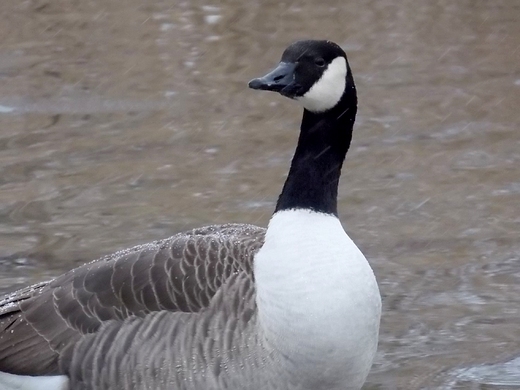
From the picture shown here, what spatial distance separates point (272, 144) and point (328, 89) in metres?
4.90

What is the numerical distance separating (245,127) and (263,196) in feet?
5.79

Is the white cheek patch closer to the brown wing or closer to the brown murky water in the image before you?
the brown wing

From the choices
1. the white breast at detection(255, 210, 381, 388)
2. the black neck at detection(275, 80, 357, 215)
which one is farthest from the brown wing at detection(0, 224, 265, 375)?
the black neck at detection(275, 80, 357, 215)

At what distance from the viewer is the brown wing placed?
17.5 feet

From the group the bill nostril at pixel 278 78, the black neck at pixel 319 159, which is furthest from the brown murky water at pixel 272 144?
the bill nostril at pixel 278 78

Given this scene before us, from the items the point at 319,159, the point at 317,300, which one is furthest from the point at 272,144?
the point at 317,300

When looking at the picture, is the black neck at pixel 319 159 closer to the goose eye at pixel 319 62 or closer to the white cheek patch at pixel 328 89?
the white cheek patch at pixel 328 89

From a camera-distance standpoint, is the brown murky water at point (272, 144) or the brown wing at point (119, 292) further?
the brown murky water at point (272, 144)

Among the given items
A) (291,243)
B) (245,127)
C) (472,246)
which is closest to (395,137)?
(245,127)

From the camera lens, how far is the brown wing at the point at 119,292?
534 cm

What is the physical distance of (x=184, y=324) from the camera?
5.27m

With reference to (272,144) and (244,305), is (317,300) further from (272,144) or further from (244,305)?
(272,144)

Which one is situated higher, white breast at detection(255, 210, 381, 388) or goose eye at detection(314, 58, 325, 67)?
goose eye at detection(314, 58, 325, 67)

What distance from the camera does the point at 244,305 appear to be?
17.1 feet
